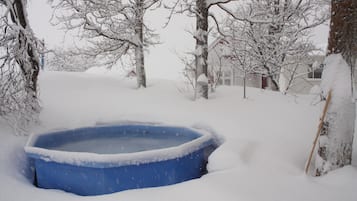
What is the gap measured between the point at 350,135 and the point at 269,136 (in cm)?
141

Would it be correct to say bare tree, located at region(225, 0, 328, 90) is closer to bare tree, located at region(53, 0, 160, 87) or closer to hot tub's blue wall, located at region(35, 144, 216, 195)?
bare tree, located at region(53, 0, 160, 87)

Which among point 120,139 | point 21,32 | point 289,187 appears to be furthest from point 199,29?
point 289,187

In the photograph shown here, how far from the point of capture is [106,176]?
4.00 metres

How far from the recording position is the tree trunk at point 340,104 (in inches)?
155

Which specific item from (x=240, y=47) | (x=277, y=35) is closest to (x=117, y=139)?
(x=240, y=47)

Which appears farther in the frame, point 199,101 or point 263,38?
point 263,38

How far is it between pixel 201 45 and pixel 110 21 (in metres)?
3.11

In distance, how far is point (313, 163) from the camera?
15.0ft

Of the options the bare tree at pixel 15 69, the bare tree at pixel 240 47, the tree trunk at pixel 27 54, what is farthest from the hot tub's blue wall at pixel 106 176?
the bare tree at pixel 240 47

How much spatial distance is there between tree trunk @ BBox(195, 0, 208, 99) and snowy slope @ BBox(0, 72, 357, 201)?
0.44m

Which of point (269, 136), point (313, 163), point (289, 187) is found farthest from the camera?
point (269, 136)

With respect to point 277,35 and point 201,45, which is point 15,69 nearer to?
point 201,45

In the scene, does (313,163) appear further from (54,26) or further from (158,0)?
(54,26)

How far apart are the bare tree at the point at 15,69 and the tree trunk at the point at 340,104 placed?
4955 mm
